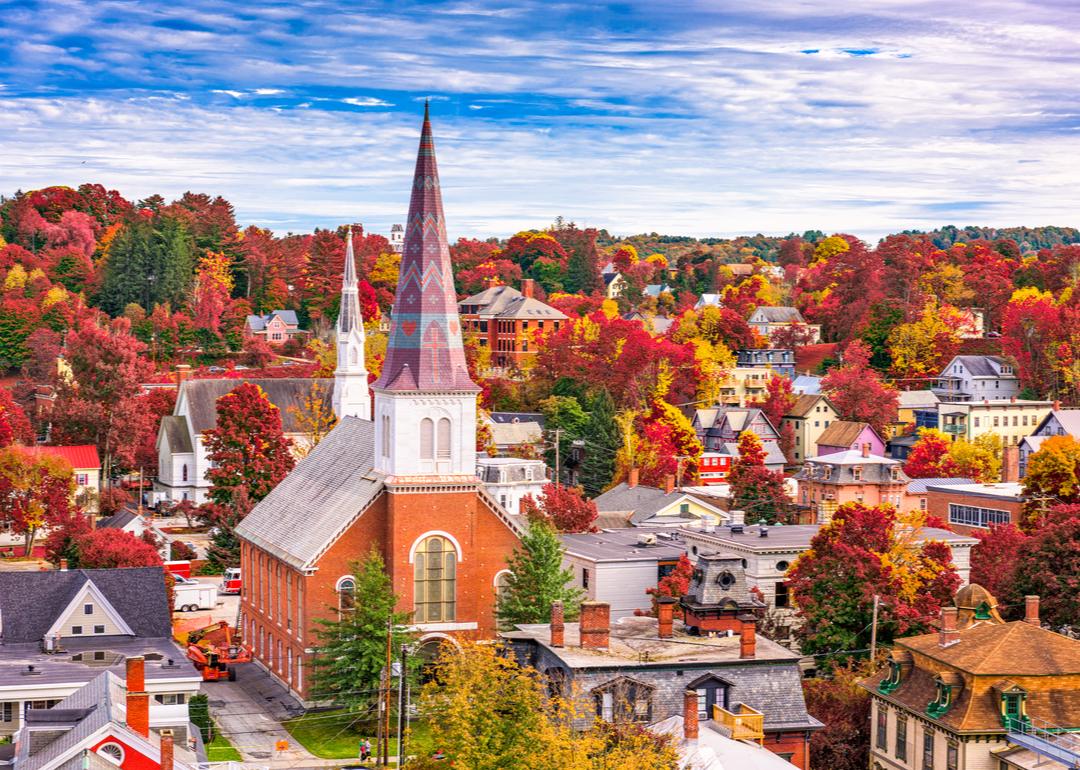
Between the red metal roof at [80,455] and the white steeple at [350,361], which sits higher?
the white steeple at [350,361]

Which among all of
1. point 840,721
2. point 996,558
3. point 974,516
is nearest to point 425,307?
point 840,721

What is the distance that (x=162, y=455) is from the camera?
392 ft

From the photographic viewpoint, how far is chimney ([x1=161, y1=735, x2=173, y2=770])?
44.3 metres

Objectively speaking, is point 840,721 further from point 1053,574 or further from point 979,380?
point 979,380

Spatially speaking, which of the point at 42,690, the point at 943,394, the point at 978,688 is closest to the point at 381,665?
the point at 42,690

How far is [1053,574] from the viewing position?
67750mm

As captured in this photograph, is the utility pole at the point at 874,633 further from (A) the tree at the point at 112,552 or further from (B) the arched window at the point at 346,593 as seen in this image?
(A) the tree at the point at 112,552

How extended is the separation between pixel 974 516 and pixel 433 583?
45.8 metres

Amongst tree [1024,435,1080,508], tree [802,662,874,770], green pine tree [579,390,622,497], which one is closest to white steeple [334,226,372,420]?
green pine tree [579,390,622,497]

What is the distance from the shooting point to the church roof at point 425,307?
66.0 m

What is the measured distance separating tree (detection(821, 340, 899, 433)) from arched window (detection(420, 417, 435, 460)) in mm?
72757

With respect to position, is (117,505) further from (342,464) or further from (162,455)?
(342,464)

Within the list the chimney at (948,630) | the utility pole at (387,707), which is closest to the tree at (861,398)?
the chimney at (948,630)

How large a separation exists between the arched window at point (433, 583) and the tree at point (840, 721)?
13.6 m
